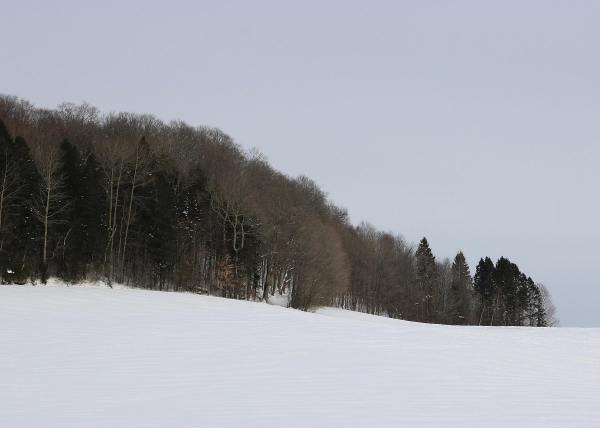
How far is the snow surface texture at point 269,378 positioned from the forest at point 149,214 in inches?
738

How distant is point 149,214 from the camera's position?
5150 cm

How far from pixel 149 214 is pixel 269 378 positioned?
41126 mm

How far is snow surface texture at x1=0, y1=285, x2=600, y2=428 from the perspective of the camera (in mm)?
9266

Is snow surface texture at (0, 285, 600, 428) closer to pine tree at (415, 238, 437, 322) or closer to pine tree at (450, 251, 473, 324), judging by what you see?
pine tree at (415, 238, 437, 322)

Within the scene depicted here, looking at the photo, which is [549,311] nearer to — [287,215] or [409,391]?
[287,215]

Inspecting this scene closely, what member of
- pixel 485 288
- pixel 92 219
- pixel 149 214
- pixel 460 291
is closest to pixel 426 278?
pixel 460 291

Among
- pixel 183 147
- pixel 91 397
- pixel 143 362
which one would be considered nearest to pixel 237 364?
pixel 143 362

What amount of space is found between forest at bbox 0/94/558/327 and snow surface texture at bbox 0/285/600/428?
1875 centimetres

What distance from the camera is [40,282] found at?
41.3m

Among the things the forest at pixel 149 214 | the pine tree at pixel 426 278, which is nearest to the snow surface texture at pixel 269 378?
the forest at pixel 149 214

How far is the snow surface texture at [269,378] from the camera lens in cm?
927

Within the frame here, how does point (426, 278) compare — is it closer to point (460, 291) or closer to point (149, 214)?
point (460, 291)

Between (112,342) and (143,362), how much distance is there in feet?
15.3

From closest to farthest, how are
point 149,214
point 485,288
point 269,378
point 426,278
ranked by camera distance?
point 269,378
point 149,214
point 426,278
point 485,288
